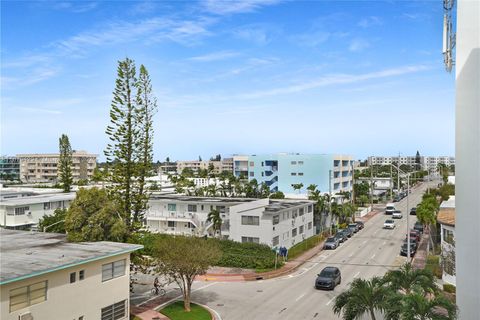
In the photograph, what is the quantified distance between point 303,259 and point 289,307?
13.4 m

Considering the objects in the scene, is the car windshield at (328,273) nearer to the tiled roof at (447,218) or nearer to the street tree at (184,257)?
the tiled roof at (447,218)

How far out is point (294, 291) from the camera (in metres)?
28.3

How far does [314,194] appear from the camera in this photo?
2169 inches

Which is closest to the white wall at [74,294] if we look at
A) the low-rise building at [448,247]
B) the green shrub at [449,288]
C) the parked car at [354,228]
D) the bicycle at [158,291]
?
the bicycle at [158,291]

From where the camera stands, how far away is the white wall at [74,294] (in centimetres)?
1596

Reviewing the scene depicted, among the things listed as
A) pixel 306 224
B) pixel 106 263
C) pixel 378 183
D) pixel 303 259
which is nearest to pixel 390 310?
pixel 106 263

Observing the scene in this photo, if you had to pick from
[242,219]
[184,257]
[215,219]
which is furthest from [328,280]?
[215,219]

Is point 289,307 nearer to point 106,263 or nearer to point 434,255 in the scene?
point 106,263

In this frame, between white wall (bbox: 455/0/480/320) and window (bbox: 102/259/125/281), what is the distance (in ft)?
48.5

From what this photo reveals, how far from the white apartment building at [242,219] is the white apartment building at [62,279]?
15578 millimetres

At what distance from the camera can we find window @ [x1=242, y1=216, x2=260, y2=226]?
38.6 meters

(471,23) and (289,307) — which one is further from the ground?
(471,23)

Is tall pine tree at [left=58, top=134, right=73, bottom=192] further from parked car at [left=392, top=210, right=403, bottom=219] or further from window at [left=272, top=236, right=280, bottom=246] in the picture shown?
parked car at [left=392, top=210, right=403, bottom=219]

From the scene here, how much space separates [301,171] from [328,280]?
50632 mm
